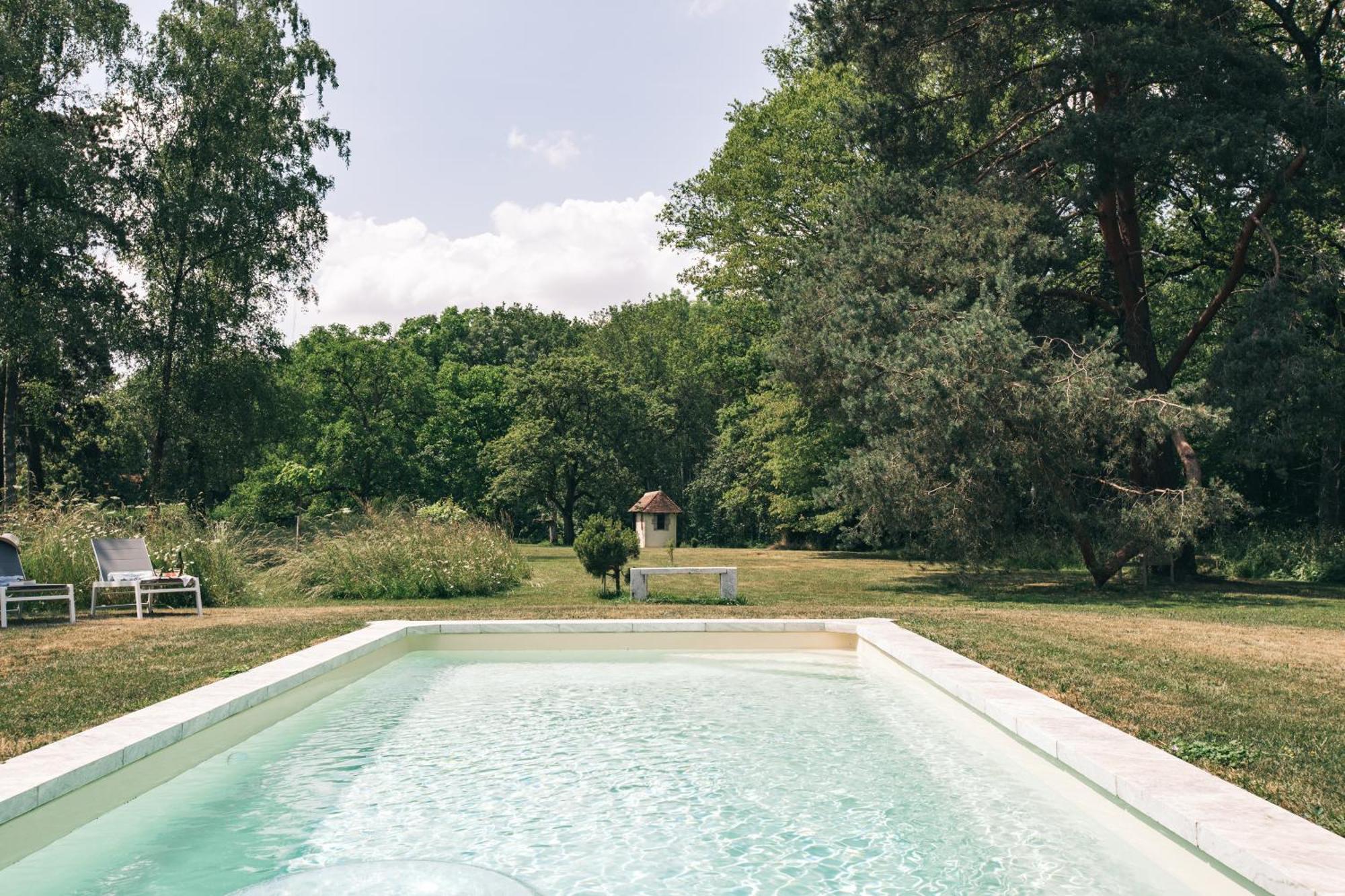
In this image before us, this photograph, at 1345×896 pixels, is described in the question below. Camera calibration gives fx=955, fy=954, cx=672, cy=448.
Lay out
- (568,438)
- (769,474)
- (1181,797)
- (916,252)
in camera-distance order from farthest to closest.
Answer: (568,438) < (769,474) < (916,252) < (1181,797)

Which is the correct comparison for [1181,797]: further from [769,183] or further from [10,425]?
[769,183]

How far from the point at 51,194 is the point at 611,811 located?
20515 mm

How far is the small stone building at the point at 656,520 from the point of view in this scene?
1567 inches

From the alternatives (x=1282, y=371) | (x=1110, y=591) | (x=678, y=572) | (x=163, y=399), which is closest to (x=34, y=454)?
(x=163, y=399)

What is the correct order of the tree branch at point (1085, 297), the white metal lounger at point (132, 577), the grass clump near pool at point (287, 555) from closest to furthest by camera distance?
the white metal lounger at point (132, 577)
the grass clump near pool at point (287, 555)
the tree branch at point (1085, 297)

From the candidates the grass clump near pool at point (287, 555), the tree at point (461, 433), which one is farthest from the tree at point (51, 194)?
the tree at point (461, 433)

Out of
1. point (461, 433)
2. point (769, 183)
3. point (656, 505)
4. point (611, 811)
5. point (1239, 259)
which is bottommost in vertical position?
point (611, 811)

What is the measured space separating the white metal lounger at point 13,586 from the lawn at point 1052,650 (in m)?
0.33

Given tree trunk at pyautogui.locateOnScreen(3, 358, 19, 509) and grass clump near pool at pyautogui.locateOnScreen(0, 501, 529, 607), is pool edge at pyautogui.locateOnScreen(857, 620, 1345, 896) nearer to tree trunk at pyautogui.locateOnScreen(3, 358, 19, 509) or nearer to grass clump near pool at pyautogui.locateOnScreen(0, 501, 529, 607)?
grass clump near pool at pyautogui.locateOnScreen(0, 501, 529, 607)

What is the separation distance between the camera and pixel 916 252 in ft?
56.6

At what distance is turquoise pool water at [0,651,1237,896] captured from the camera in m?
3.93

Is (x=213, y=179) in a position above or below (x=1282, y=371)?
above

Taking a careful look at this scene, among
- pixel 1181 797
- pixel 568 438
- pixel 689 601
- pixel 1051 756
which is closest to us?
pixel 1181 797

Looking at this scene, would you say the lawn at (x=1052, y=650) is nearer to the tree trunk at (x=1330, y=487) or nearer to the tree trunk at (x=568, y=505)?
the tree trunk at (x=1330, y=487)
